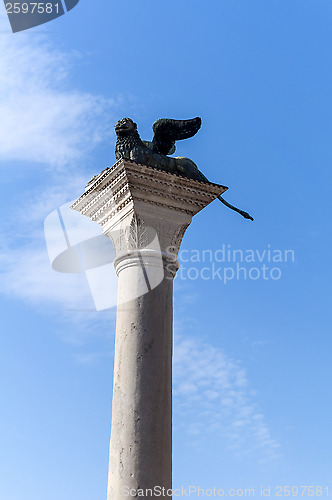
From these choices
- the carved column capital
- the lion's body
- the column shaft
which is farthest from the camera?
the lion's body

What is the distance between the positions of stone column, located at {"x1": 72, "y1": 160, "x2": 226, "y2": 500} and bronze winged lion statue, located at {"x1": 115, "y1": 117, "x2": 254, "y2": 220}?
32 cm

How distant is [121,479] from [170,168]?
4437 mm

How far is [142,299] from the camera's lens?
8.62 meters

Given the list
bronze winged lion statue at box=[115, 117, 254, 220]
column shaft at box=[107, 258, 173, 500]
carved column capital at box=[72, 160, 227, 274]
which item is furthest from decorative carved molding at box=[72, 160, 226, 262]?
column shaft at box=[107, 258, 173, 500]

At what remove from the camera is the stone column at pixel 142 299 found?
780 cm

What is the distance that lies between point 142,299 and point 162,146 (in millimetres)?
2703

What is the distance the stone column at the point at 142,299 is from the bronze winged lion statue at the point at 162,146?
1.05 ft

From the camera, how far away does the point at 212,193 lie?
9734mm

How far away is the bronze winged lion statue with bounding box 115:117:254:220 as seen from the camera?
375 inches

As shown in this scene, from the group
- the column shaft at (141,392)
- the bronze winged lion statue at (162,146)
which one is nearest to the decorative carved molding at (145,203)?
the bronze winged lion statue at (162,146)

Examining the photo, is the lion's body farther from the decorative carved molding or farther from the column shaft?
the column shaft

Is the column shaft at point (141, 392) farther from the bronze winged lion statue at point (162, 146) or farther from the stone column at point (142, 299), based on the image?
the bronze winged lion statue at point (162, 146)

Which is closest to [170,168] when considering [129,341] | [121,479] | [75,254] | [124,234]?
[124,234]

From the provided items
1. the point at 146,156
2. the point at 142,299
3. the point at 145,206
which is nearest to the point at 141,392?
the point at 142,299
